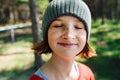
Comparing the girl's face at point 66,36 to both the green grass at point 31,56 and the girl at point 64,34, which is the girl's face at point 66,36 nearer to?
the girl at point 64,34

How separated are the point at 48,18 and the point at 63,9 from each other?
96 mm

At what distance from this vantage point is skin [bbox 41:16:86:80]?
145 centimetres

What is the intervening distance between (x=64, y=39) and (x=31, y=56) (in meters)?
8.89

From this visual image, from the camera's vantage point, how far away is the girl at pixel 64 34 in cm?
145

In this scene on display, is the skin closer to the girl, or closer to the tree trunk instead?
the girl

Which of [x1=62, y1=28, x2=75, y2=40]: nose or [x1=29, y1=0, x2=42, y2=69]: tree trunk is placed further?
[x1=29, y1=0, x2=42, y2=69]: tree trunk

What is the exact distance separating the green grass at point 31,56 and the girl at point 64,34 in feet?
23.7

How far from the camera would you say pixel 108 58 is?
1015 centimetres

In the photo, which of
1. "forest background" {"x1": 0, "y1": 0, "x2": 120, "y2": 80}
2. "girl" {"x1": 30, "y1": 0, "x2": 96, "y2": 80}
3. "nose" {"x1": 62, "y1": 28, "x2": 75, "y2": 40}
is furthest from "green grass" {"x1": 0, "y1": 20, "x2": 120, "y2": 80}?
"nose" {"x1": 62, "y1": 28, "x2": 75, "y2": 40}

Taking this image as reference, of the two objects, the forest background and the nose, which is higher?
the nose

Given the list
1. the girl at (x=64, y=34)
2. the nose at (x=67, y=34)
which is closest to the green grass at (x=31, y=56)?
the girl at (x=64, y=34)

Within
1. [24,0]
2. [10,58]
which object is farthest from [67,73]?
[24,0]

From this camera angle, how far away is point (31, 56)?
33.7ft

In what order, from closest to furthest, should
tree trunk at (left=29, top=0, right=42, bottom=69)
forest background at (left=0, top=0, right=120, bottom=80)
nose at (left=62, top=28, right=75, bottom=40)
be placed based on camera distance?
nose at (left=62, top=28, right=75, bottom=40)
tree trunk at (left=29, top=0, right=42, bottom=69)
forest background at (left=0, top=0, right=120, bottom=80)
